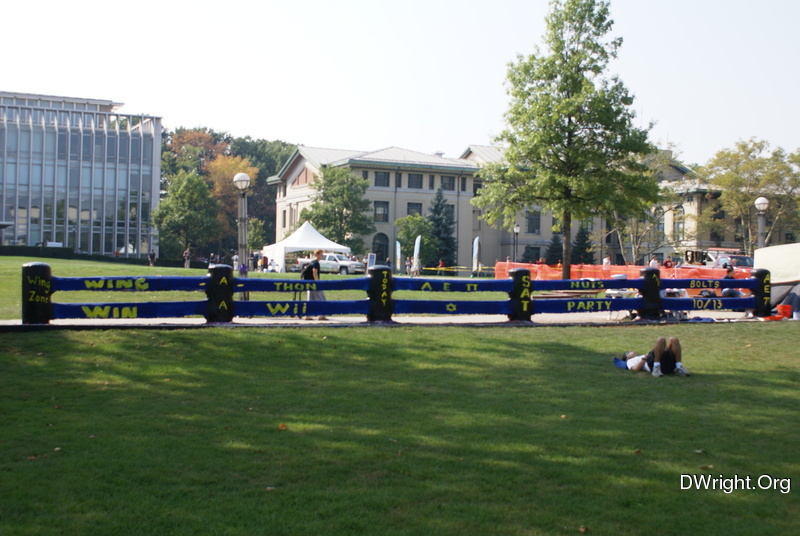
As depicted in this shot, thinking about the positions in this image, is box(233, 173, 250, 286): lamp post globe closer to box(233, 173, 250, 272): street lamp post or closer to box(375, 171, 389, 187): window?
box(233, 173, 250, 272): street lamp post

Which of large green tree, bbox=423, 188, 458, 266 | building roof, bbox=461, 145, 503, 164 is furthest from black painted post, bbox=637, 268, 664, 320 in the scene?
building roof, bbox=461, 145, 503, 164

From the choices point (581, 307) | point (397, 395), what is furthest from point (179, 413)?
point (581, 307)

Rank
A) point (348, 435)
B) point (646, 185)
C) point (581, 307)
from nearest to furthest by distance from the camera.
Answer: point (348, 435) < point (581, 307) < point (646, 185)

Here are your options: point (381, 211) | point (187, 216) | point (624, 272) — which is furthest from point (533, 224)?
point (624, 272)

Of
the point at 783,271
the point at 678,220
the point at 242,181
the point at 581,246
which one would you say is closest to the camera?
the point at 242,181

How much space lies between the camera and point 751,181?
55.9 m

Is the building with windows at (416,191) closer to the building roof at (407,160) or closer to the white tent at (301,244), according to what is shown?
the building roof at (407,160)

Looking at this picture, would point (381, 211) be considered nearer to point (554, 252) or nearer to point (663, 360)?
point (554, 252)

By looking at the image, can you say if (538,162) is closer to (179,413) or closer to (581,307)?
(581,307)

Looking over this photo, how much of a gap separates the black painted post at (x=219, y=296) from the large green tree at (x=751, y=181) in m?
50.1

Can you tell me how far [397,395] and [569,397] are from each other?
2111 millimetres

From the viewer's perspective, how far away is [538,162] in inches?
1281

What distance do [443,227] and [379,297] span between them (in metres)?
54.8

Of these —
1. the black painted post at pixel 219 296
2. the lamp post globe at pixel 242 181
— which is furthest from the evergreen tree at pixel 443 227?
the black painted post at pixel 219 296
